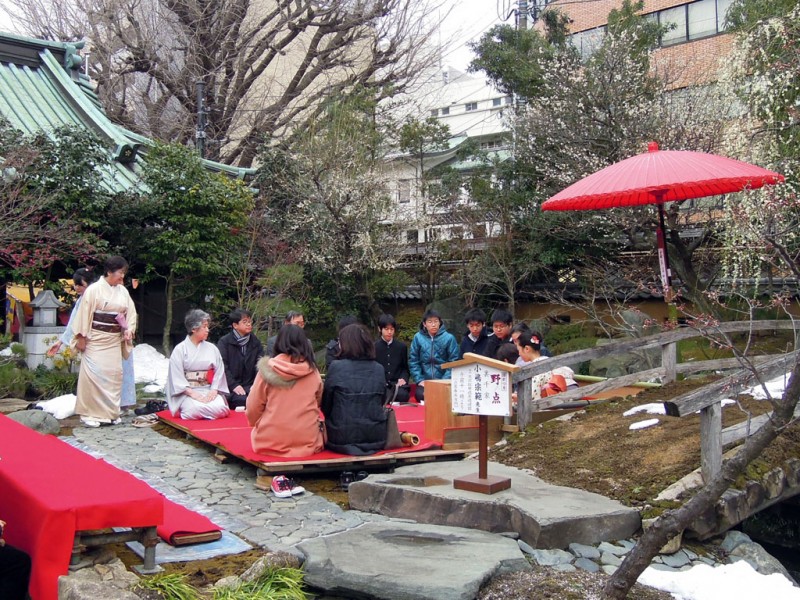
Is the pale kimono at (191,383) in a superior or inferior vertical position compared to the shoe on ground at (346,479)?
superior

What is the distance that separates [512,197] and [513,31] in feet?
14.1

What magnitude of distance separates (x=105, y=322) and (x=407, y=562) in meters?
5.77

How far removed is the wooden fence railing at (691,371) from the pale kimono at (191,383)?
11.7 ft

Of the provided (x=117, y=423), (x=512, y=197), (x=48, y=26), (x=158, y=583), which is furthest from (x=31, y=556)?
(x=48, y=26)

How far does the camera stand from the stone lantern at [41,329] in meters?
11.0

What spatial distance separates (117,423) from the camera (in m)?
8.93

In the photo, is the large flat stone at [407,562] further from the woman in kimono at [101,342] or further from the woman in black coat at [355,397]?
the woman in kimono at [101,342]

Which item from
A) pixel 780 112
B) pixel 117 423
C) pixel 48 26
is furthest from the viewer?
pixel 48 26

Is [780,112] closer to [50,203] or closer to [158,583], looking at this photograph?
[158,583]

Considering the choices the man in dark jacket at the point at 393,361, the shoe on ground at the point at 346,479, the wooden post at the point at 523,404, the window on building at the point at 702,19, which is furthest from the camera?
the window on building at the point at 702,19

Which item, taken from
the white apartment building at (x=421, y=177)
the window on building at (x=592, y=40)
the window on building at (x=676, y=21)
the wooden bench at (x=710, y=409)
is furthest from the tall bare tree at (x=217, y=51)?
the wooden bench at (x=710, y=409)

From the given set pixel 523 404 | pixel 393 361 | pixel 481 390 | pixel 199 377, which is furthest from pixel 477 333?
pixel 481 390

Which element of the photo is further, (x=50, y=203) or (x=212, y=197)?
(x=212, y=197)

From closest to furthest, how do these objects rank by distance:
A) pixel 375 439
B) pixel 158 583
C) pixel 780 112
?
pixel 158 583
pixel 375 439
pixel 780 112
